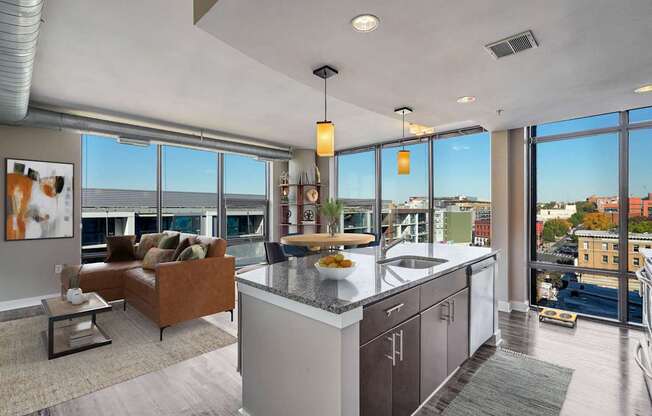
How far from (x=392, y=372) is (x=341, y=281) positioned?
57cm

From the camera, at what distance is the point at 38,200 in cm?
445

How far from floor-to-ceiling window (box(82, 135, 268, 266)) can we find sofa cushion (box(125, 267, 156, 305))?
5.89 ft

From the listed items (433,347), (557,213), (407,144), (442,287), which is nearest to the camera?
(433,347)

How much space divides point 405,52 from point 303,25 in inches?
29.1

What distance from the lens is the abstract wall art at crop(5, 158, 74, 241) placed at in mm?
4270

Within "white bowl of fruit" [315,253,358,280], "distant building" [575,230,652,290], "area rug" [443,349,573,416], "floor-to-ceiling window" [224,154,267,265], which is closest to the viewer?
"white bowl of fruit" [315,253,358,280]

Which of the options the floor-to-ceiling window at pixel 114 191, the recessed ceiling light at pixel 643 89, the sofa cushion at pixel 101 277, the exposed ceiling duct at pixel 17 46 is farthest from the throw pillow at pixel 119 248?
the recessed ceiling light at pixel 643 89

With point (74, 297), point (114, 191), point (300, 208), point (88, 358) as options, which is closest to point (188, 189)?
point (114, 191)

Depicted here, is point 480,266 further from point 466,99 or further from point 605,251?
point 605,251

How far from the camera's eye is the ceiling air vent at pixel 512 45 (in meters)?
1.91

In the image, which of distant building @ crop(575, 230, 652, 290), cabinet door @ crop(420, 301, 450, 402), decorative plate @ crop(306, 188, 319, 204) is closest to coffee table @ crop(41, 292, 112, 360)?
cabinet door @ crop(420, 301, 450, 402)

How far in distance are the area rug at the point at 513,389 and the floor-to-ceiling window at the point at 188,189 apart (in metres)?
5.45

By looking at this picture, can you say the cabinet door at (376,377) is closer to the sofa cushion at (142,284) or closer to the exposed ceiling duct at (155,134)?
the sofa cushion at (142,284)

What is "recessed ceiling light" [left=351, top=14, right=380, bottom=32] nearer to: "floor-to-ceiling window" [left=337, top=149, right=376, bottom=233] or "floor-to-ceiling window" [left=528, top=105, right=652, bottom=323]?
"floor-to-ceiling window" [left=528, top=105, right=652, bottom=323]
